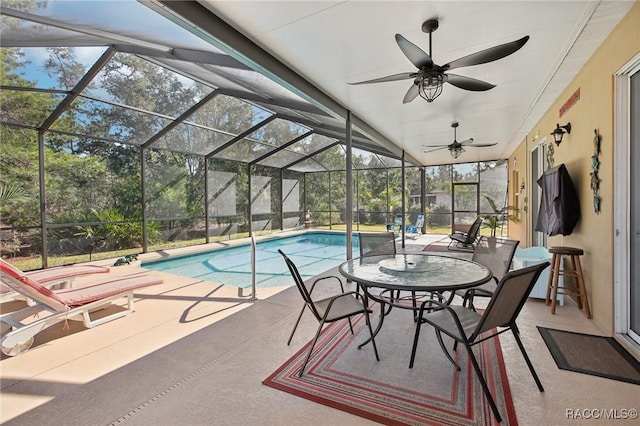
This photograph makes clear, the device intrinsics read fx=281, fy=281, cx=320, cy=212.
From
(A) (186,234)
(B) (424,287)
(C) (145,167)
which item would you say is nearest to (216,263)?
(A) (186,234)

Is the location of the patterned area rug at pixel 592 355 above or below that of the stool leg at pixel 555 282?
below

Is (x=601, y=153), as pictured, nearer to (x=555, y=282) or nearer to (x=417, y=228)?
(x=555, y=282)

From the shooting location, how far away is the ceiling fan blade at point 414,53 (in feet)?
6.79

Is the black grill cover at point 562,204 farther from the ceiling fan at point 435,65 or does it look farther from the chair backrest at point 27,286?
the chair backrest at point 27,286

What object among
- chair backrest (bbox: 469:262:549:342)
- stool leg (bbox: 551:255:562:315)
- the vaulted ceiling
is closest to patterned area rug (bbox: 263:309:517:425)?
chair backrest (bbox: 469:262:549:342)

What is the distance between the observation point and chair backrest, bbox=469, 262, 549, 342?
5.85 ft

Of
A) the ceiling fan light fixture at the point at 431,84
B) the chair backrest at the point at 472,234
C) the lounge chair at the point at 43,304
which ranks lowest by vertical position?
the lounge chair at the point at 43,304

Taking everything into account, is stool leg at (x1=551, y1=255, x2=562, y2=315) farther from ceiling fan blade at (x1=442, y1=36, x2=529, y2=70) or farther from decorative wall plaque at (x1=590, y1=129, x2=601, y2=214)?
ceiling fan blade at (x1=442, y1=36, x2=529, y2=70)

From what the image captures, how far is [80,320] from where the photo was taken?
327 centimetres

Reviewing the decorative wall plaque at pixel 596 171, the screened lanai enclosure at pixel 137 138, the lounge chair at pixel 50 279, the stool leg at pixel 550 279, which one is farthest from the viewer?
the screened lanai enclosure at pixel 137 138

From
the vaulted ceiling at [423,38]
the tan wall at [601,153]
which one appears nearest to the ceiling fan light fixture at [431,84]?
the vaulted ceiling at [423,38]

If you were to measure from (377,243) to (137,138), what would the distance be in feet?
22.2

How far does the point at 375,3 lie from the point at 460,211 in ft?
36.2

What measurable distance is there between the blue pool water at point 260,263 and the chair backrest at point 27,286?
2.67 m
